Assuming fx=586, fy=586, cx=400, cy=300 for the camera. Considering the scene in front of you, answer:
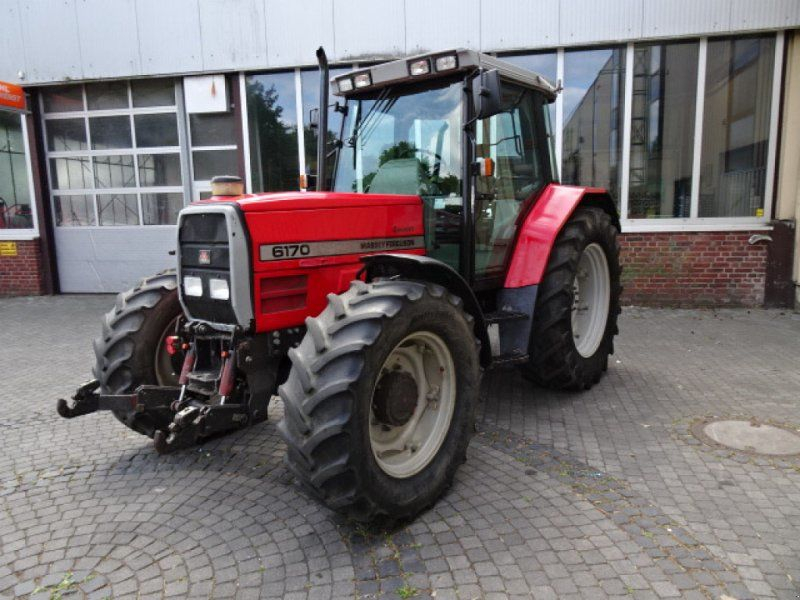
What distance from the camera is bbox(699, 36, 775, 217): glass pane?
8484 mm

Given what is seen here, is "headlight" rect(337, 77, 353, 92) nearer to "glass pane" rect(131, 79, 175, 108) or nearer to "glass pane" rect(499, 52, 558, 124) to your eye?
"glass pane" rect(499, 52, 558, 124)

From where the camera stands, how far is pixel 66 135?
430 inches

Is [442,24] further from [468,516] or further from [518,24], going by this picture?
Result: [468,516]

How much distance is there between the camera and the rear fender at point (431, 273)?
10.4 ft

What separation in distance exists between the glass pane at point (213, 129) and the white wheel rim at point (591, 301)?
7.18m

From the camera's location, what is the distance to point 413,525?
9.63 feet

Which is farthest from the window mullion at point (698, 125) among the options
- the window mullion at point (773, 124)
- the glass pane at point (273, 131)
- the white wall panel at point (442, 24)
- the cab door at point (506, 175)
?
the glass pane at point (273, 131)

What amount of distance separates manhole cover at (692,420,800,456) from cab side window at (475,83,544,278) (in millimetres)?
1846

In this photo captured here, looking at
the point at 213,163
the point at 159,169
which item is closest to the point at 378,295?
the point at 213,163

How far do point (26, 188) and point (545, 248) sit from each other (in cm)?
1065

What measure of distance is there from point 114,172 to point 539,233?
362 inches

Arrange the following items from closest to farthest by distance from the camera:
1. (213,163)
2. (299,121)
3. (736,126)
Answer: (736,126) < (299,121) < (213,163)

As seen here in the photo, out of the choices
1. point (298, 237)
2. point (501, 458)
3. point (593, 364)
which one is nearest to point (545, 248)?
point (593, 364)

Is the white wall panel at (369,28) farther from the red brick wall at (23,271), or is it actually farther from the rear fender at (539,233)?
the red brick wall at (23,271)
